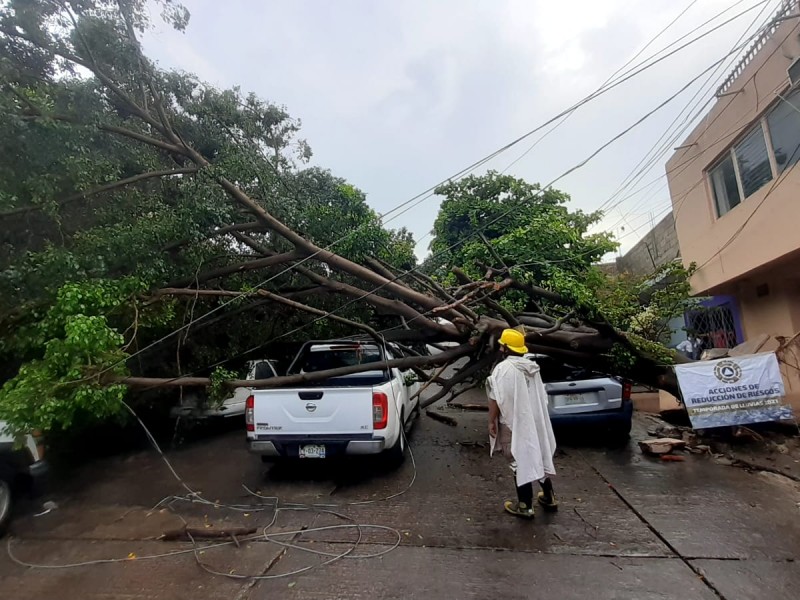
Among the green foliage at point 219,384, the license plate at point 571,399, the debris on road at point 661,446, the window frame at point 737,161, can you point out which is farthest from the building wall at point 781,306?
the green foliage at point 219,384

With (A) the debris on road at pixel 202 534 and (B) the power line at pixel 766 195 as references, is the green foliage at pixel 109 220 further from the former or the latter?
(B) the power line at pixel 766 195

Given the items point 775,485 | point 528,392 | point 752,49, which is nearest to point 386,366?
point 528,392

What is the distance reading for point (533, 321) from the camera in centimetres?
890

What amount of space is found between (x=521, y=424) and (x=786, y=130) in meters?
6.99

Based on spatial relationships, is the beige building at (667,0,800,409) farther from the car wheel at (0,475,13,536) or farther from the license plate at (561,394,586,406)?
the car wheel at (0,475,13,536)

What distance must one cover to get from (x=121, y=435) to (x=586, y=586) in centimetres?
907

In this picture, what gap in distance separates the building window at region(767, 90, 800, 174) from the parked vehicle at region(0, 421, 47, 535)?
10857mm

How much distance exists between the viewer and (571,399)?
745 centimetres

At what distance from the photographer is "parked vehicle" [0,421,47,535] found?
4.88m

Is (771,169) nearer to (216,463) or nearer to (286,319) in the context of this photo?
(286,319)

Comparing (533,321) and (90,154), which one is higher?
(90,154)

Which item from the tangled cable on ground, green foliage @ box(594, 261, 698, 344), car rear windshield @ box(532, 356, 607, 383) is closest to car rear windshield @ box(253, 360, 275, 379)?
the tangled cable on ground

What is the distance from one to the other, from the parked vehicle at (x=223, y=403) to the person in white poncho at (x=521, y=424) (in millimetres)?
5330

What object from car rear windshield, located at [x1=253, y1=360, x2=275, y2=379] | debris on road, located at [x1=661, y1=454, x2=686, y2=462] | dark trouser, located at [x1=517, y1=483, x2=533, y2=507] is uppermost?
car rear windshield, located at [x1=253, y1=360, x2=275, y2=379]
